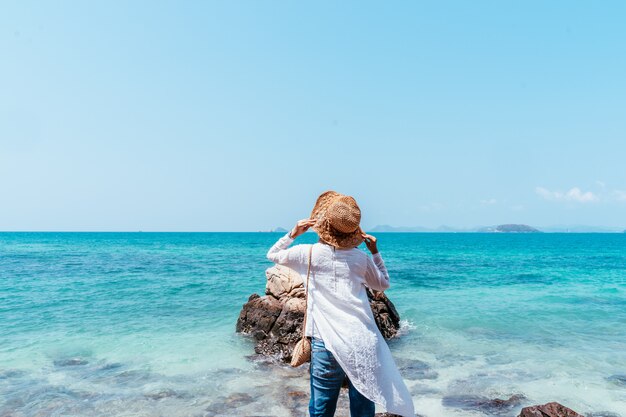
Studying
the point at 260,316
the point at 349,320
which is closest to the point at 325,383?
Answer: the point at 349,320

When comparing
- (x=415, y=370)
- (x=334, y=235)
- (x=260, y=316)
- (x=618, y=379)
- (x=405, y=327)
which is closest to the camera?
(x=334, y=235)

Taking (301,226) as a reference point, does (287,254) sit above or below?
below

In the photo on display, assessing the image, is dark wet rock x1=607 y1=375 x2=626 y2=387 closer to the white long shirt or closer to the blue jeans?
the white long shirt

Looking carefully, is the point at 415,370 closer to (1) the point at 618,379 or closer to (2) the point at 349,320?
(1) the point at 618,379

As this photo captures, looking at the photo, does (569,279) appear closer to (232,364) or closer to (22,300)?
(232,364)

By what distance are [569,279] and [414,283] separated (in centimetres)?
1069

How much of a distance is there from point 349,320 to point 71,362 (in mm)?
9023

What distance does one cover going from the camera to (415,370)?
936 cm

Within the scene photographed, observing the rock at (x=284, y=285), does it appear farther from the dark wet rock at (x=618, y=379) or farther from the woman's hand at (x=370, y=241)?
the woman's hand at (x=370, y=241)

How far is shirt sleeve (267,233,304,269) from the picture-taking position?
344 centimetres

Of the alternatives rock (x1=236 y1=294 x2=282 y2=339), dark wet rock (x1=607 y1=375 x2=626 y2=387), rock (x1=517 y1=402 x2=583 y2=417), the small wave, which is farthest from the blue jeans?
the small wave

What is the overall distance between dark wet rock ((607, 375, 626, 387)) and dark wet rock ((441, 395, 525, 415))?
2.25 meters

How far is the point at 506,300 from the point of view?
1909cm

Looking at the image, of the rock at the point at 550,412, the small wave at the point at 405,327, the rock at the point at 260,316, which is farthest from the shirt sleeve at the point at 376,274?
the small wave at the point at 405,327
